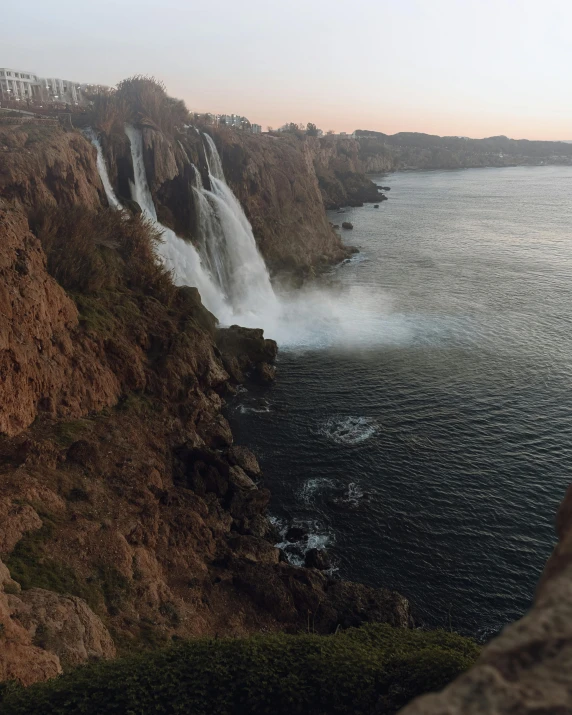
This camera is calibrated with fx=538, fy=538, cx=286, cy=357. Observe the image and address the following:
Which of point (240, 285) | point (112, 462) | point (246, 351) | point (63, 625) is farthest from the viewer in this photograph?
point (240, 285)

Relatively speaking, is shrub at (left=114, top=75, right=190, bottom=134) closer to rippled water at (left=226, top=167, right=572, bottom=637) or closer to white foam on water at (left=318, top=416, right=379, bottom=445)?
rippled water at (left=226, top=167, right=572, bottom=637)

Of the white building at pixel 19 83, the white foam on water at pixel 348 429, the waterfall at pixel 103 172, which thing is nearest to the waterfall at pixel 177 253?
the waterfall at pixel 103 172

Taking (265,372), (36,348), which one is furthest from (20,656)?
(265,372)

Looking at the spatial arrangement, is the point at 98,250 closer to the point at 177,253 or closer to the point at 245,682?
the point at 177,253

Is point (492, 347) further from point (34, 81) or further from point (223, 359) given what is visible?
point (34, 81)

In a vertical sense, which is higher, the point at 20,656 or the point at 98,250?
the point at 98,250

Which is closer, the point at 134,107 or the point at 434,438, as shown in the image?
the point at 434,438

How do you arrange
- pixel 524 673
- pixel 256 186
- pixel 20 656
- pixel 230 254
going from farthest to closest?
1. pixel 256 186
2. pixel 230 254
3. pixel 20 656
4. pixel 524 673
